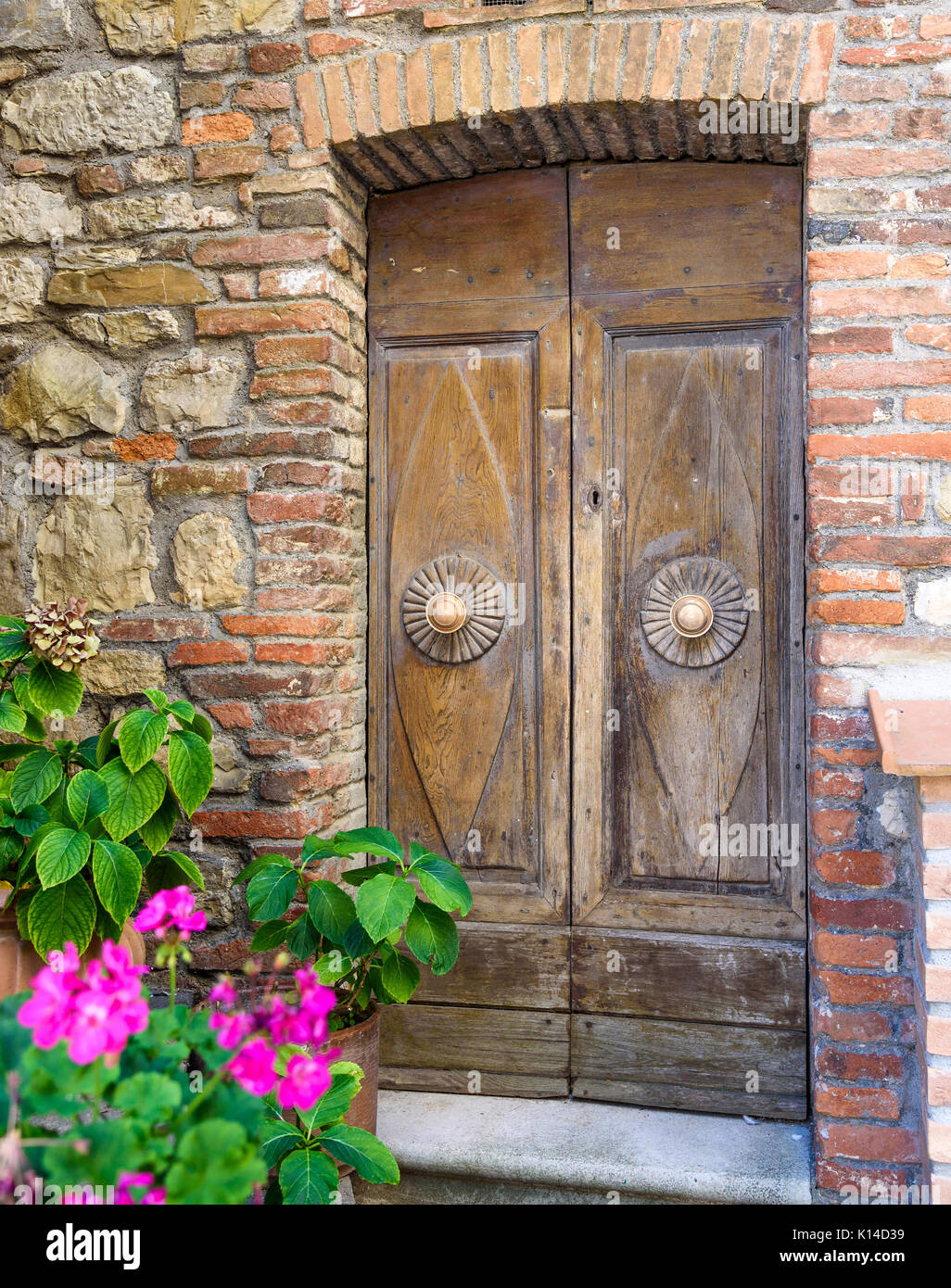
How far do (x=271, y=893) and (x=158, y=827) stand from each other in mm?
258

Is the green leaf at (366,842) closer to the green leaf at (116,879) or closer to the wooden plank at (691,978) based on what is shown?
the green leaf at (116,879)

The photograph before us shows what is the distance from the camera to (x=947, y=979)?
1741 millimetres

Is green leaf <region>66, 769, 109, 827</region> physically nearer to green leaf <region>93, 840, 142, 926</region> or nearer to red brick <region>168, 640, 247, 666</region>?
green leaf <region>93, 840, 142, 926</region>

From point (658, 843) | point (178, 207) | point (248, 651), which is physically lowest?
point (658, 843)

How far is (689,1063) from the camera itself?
2.38 metres

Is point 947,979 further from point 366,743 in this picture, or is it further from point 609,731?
point 366,743

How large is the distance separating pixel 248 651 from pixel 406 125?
1291 mm

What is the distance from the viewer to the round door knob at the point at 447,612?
2.50 m

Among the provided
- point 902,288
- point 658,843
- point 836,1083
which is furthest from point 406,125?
point 836,1083

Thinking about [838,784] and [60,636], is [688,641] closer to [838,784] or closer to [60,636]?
[838,784]

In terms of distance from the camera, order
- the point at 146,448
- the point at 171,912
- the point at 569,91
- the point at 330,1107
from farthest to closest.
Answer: the point at 146,448 → the point at 569,91 → the point at 330,1107 → the point at 171,912

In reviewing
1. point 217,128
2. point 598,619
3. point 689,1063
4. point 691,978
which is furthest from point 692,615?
point 217,128

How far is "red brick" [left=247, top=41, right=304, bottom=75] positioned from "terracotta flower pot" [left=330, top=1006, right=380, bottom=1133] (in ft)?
7.25

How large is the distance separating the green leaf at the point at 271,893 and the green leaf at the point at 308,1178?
0.48 meters
